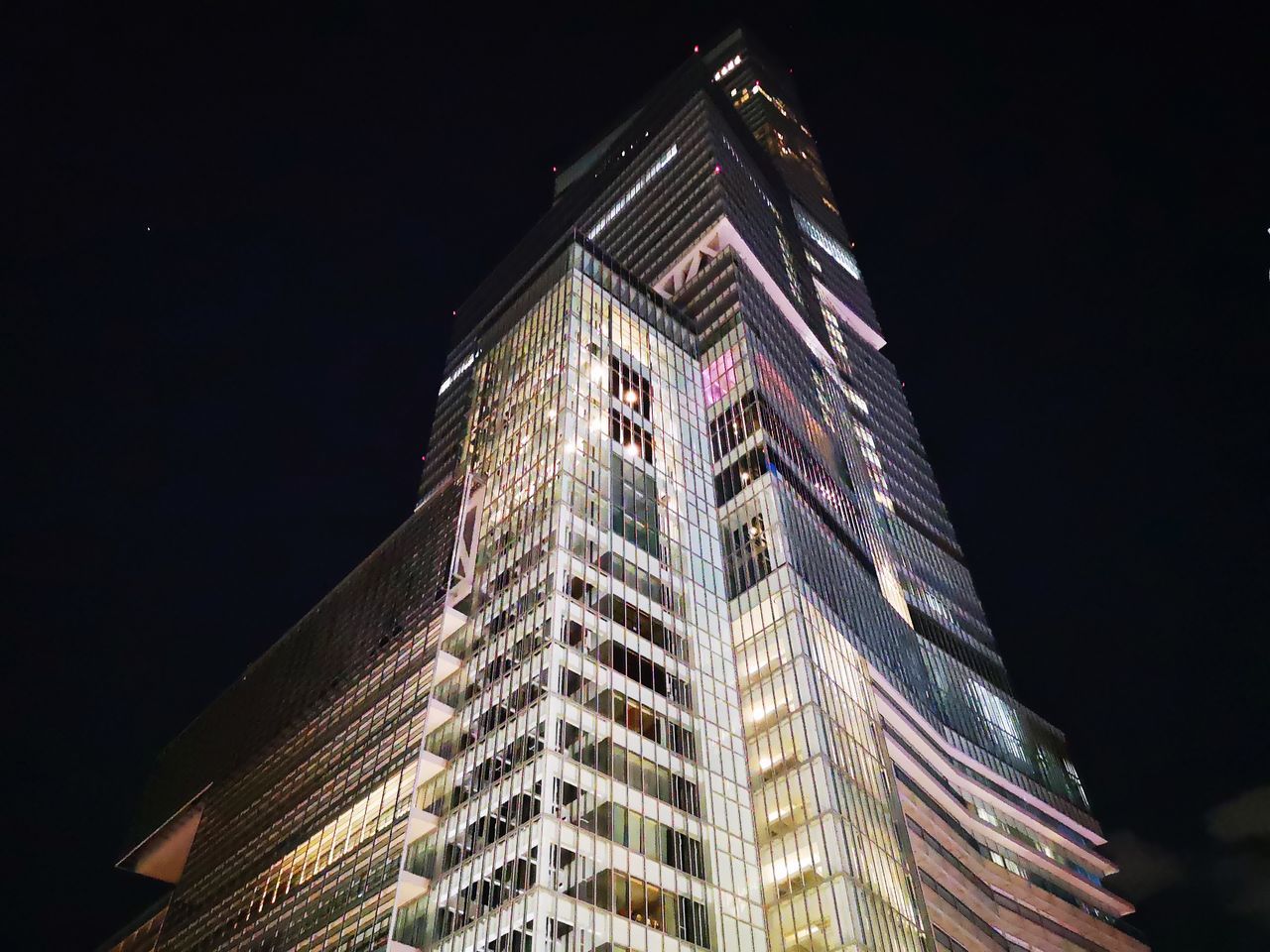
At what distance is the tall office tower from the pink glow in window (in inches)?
19.8

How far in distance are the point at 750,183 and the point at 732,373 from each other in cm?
4937

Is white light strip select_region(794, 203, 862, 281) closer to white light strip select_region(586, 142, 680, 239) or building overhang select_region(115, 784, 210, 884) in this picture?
white light strip select_region(586, 142, 680, 239)

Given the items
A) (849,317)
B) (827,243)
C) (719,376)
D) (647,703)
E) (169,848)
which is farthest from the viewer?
(827,243)

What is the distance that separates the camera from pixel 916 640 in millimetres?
→ 97375

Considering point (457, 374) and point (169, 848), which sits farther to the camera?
point (457, 374)

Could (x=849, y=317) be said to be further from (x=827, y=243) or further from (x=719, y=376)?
(x=719, y=376)

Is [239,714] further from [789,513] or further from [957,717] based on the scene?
[957,717]

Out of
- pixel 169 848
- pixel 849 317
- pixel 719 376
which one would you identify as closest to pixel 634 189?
pixel 849 317

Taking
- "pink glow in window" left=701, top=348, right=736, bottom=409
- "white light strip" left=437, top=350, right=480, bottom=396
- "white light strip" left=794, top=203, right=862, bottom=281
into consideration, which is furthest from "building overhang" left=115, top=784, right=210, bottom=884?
"white light strip" left=794, top=203, right=862, bottom=281

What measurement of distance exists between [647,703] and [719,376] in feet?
135

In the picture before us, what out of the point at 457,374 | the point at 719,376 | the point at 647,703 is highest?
Answer: the point at 457,374

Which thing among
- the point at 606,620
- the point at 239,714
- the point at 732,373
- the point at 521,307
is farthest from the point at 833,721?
the point at 239,714

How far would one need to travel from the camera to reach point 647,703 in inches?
2511

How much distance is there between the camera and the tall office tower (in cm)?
5750
